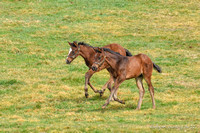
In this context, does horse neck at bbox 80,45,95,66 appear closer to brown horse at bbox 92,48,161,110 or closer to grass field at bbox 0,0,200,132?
grass field at bbox 0,0,200,132

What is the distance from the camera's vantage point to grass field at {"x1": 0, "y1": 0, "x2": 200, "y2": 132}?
1442 cm

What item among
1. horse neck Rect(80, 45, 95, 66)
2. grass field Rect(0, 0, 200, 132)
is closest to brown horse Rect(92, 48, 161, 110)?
grass field Rect(0, 0, 200, 132)

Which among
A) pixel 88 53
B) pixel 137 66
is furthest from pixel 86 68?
pixel 137 66

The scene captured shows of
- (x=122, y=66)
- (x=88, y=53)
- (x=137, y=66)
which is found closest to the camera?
(x=122, y=66)

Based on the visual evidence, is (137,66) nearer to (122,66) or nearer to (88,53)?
(122,66)

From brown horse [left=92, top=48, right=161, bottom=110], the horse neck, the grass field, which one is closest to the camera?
the grass field

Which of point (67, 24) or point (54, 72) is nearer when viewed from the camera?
point (54, 72)

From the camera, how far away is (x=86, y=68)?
24.0 metres

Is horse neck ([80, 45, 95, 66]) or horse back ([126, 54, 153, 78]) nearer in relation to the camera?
horse back ([126, 54, 153, 78])

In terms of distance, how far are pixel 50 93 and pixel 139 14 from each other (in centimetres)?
1976

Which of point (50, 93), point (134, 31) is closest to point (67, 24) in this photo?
point (134, 31)

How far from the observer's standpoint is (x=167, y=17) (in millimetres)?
36625

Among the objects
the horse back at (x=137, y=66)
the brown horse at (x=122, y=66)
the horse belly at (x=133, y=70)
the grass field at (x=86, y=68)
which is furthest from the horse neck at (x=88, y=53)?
the horse belly at (x=133, y=70)

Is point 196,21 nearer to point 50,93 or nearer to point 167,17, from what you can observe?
point 167,17
